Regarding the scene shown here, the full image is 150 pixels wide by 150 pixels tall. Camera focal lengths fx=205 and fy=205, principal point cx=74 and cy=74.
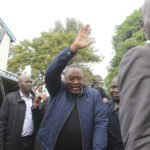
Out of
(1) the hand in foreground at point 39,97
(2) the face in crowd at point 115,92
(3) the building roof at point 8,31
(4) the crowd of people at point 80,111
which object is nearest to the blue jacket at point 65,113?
(4) the crowd of people at point 80,111

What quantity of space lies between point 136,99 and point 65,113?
1.42 metres

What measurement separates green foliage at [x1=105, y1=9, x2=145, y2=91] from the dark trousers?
47.3 feet

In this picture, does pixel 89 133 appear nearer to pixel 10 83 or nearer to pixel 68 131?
pixel 68 131

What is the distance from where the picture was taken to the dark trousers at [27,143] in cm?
330

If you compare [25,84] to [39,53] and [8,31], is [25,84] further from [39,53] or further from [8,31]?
[8,31]

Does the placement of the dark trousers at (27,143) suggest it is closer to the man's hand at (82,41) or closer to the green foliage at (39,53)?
the man's hand at (82,41)

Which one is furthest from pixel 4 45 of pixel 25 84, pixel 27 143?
pixel 27 143

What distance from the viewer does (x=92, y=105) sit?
2.33 metres

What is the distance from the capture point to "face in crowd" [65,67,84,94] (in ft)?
7.91

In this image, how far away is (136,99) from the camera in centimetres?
89

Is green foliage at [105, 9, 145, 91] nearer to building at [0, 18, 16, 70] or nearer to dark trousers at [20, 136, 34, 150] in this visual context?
building at [0, 18, 16, 70]

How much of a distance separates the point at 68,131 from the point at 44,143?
0.93 feet

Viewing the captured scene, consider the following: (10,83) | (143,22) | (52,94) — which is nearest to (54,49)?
(10,83)

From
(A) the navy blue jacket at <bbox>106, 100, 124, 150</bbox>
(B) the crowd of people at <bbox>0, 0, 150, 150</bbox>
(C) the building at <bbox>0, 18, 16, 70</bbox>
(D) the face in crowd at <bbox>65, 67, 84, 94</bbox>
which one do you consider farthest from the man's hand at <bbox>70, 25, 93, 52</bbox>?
(C) the building at <bbox>0, 18, 16, 70</bbox>
